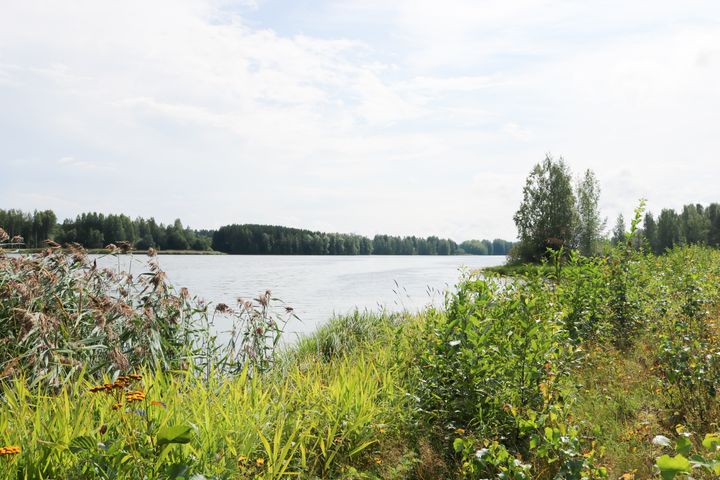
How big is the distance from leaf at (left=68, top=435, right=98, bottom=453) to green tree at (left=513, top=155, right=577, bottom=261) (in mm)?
35415

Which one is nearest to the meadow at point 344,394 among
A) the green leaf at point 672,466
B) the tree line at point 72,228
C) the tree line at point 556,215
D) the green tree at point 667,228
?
the green leaf at point 672,466

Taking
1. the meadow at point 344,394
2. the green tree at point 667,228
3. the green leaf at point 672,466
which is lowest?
the meadow at point 344,394

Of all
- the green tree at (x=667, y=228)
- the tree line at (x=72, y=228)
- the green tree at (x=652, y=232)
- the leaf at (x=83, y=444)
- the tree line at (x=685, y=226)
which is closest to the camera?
the leaf at (x=83, y=444)

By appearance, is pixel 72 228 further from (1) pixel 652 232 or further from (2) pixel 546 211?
(1) pixel 652 232

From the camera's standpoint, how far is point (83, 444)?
7.99 ft

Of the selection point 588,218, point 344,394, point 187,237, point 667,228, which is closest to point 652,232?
point 667,228

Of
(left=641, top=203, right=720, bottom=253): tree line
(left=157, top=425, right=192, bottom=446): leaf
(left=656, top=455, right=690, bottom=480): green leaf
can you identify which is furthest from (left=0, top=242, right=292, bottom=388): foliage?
(left=641, top=203, right=720, bottom=253): tree line

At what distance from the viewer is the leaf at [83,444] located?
2436 mm

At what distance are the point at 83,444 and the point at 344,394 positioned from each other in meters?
2.05

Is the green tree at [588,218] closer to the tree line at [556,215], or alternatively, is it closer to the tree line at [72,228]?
the tree line at [556,215]

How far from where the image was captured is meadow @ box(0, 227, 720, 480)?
2.76 m

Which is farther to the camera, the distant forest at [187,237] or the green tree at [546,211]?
the green tree at [546,211]

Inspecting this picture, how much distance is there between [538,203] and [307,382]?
115 feet

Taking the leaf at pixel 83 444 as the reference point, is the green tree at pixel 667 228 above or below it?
above
